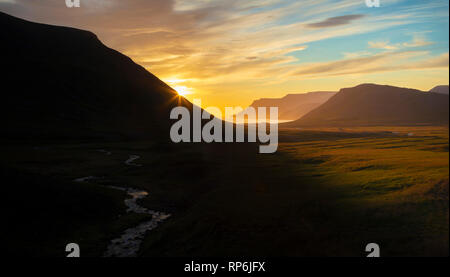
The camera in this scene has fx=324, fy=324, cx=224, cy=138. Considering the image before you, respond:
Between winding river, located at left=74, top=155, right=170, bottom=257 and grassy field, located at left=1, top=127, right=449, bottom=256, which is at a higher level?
grassy field, located at left=1, top=127, right=449, bottom=256

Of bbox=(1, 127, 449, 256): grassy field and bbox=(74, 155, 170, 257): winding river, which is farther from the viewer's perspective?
bbox=(74, 155, 170, 257): winding river

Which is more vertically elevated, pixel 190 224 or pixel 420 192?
pixel 420 192

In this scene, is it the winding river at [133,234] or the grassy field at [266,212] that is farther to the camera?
the winding river at [133,234]

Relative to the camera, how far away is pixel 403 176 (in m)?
41.9

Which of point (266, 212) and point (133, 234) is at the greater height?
point (266, 212)

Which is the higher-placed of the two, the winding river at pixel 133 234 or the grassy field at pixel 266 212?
the grassy field at pixel 266 212

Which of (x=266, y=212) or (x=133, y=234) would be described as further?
(x=133, y=234)
